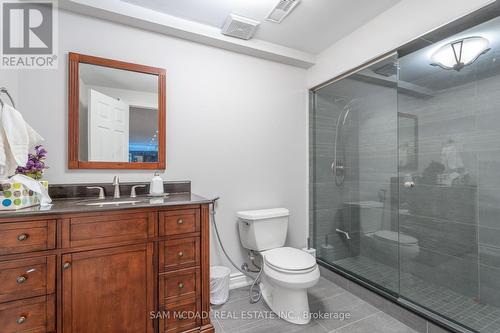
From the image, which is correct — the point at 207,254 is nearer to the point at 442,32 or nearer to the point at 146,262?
the point at 146,262

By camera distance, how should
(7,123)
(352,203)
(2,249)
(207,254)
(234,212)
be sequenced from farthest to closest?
(352,203)
(234,212)
(207,254)
(7,123)
(2,249)

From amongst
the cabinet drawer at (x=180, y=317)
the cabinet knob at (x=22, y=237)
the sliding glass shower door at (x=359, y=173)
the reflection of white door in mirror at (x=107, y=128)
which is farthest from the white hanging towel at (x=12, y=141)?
the sliding glass shower door at (x=359, y=173)

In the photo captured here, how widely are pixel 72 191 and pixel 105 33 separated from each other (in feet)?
3.99

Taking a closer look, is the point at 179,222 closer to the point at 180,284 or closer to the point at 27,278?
the point at 180,284

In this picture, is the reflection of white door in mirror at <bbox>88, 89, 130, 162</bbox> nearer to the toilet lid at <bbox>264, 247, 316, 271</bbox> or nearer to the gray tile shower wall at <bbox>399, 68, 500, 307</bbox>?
the toilet lid at <bbox>264, 247, 316, 271</bbox>

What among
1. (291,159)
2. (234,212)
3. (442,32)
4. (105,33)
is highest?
(105,33)

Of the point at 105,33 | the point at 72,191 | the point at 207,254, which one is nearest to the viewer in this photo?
the point at 207,254

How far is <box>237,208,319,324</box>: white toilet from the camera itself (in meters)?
1.62

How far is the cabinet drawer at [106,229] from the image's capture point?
46.9 inches

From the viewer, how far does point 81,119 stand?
1.71 metres

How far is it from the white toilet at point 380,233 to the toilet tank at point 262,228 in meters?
0.82

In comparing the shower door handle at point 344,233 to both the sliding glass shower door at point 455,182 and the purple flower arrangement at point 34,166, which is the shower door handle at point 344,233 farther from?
the purple flower arrangement at point 34,166

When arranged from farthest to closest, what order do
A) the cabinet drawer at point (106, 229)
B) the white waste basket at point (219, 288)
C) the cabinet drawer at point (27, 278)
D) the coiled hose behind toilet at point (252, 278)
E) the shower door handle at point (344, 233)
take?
the shower door handle at point (344, 233)
the coiled hose behind toilet at point (252, 278)
the white waste basket at point (219, 288)
the cabinet drawer at point (106, 229)
the cabinet drawer at point (27, 278)

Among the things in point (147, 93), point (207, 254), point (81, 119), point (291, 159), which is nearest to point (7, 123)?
point (81, 119)
